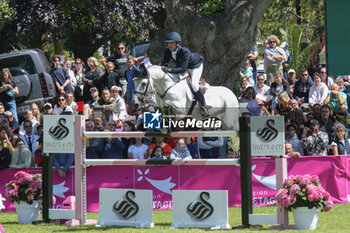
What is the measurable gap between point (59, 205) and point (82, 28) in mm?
6996

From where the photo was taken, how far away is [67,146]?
33.2ft

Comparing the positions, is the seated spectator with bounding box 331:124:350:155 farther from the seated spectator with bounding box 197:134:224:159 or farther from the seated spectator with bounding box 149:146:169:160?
the seated spectator with bounding box 149:146:169:160

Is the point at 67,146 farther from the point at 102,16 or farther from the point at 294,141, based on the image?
Result: the point at 102,16

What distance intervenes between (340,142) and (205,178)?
257 cm

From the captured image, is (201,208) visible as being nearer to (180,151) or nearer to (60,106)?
(180,151)

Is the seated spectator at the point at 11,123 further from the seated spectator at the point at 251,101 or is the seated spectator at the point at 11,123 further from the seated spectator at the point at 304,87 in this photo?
the seated spectator at the point at 304,87

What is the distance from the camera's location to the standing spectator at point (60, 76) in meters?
15.9

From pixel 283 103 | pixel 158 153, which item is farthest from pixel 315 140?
pixel 158 153

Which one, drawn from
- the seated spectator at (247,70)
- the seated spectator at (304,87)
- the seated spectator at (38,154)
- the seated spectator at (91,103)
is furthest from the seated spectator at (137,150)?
the seated spectator at (247,70)

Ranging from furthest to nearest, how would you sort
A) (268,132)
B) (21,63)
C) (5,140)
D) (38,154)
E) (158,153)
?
(21,63)
(5,140)
(38,154)
(158,153)
(268,132)

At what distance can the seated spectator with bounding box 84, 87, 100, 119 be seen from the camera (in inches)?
547

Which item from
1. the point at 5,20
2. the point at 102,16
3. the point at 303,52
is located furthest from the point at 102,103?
the point at 303,52

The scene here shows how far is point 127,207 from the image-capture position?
9.75 metres

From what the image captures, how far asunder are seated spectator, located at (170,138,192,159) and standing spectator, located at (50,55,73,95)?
16.6ft
